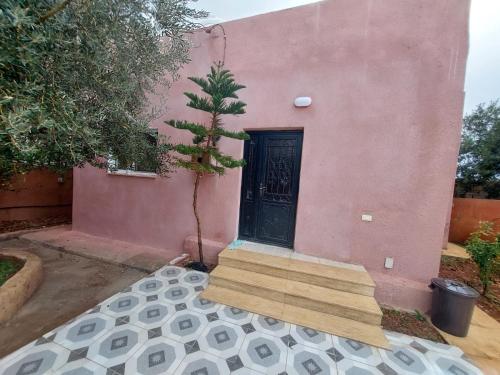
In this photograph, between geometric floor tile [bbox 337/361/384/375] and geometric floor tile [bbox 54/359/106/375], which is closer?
geometric floor tile [bbox 54/359/106/375]

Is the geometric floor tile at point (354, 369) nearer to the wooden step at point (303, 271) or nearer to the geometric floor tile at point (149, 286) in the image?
the wooden step at point (303, 271)

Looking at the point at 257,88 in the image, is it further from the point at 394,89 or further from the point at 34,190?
the point at 34,190

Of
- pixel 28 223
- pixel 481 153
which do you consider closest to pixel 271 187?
pixel 28 223

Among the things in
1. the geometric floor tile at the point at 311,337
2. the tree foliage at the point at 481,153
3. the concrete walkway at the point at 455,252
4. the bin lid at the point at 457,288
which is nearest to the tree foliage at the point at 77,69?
the geometric floor tile at the point at 311,337

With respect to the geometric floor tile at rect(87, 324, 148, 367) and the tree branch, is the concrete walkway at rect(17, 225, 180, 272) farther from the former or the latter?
the tree branch

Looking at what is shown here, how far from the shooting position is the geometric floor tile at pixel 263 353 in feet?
6.31

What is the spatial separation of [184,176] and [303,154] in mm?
2514

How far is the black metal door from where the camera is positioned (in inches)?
148

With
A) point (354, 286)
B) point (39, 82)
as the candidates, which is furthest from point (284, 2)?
point (354, 286)

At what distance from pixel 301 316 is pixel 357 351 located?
0.66 metres

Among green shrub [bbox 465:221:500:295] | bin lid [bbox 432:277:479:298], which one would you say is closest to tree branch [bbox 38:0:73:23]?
bin lid [bbox 432:277:479:298]

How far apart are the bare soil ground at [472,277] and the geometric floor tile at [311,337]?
2919 mm

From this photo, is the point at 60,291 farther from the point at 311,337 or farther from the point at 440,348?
the point at 440,348

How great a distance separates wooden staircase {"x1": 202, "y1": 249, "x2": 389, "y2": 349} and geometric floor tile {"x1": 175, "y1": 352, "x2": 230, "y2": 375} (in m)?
0.78
